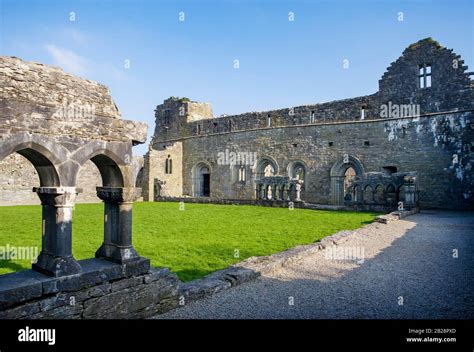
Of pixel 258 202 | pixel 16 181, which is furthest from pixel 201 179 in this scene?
pixel 16 181

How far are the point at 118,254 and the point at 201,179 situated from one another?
74.0ft

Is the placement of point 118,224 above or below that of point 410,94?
below

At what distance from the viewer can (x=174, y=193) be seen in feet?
85.5

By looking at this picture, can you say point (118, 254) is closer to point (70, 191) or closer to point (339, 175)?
point (70, 191)

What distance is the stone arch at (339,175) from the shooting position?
1897 centimetres

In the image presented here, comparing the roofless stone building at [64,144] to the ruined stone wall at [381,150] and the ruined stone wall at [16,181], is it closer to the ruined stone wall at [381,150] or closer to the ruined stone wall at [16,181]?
the ruined stone wall at [16,181]

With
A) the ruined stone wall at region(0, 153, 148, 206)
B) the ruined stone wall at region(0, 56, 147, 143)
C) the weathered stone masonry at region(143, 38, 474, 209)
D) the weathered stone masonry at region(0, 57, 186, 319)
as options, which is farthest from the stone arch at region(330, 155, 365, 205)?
the ruined stone wall at region(0, 56, 147, 143)

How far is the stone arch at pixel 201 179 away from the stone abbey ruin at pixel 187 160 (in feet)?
0.36

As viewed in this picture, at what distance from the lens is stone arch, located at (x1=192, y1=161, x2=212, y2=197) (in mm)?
26030

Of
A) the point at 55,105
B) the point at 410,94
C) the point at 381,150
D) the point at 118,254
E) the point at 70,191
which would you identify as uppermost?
the point at 410,94

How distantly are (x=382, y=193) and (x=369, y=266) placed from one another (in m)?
12.9

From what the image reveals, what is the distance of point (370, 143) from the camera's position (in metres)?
18.4

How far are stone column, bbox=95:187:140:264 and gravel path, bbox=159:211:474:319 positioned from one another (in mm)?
829
